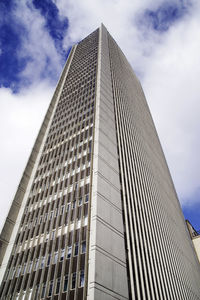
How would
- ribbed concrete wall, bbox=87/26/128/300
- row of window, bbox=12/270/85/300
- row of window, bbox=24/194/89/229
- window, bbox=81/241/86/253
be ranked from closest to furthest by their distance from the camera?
ribbed concrete wall, bbox=87/26/128/300
row of window, bbox=12/270/85/300
window, bbox=81/241/86/253
row of window, bbox=24/194/89/229

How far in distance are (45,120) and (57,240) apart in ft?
116

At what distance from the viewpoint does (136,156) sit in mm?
50375

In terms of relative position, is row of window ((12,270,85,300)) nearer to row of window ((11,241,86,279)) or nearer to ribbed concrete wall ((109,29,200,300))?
row of window ((11,241,86,279))

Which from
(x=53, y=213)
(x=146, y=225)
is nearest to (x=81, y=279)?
(x=53, y=213)

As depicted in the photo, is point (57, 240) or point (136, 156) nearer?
point (57, 240)

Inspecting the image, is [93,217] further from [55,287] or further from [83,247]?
[55,287]

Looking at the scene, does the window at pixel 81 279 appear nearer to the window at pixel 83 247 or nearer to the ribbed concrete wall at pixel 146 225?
the window at pixel 83 247

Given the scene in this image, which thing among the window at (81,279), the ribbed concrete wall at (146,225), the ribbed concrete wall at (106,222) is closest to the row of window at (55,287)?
the window at (81,279)

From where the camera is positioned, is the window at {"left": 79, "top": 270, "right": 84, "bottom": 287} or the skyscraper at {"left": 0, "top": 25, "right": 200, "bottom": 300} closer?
the window at {"left": 79, "top": 270, "right": 84, "bottom": 287}

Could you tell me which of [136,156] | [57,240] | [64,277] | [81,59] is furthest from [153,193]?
[81,59]

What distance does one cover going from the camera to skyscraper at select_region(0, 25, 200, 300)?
26469 mm

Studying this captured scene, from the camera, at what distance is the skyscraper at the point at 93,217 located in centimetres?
2647

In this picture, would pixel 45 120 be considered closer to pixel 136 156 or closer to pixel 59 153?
pixel 59 153

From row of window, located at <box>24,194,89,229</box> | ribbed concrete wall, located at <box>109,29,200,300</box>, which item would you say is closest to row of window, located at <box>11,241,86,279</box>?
row of window, located at <box>24,194,89,229</box>
